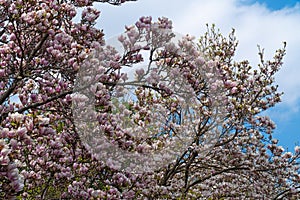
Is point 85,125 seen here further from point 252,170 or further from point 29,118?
point 252,170

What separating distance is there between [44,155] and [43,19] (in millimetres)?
1718

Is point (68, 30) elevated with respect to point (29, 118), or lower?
elevated

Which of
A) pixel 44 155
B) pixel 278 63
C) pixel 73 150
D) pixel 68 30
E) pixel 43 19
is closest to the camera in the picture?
pixel 43 19

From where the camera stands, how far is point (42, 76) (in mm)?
5016

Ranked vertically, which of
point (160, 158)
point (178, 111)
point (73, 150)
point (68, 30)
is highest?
point (178, 111)

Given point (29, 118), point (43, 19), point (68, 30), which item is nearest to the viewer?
point (29, 118)

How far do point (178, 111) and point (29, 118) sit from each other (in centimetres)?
454

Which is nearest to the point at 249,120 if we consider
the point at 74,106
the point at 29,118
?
the point at 74,106

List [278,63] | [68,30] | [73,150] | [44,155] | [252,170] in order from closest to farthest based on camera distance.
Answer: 1. [44,155]
2. [73,150]
3. [68,30]
4. [252,170]
5. [278,63]

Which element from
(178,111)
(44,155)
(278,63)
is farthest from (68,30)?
(278,63)

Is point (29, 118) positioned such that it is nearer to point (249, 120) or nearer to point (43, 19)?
point (43, 19)

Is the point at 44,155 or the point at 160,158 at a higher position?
the point at 160,158

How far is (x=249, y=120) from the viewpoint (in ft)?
27.4

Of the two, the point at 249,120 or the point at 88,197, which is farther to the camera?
the point at 249,120
